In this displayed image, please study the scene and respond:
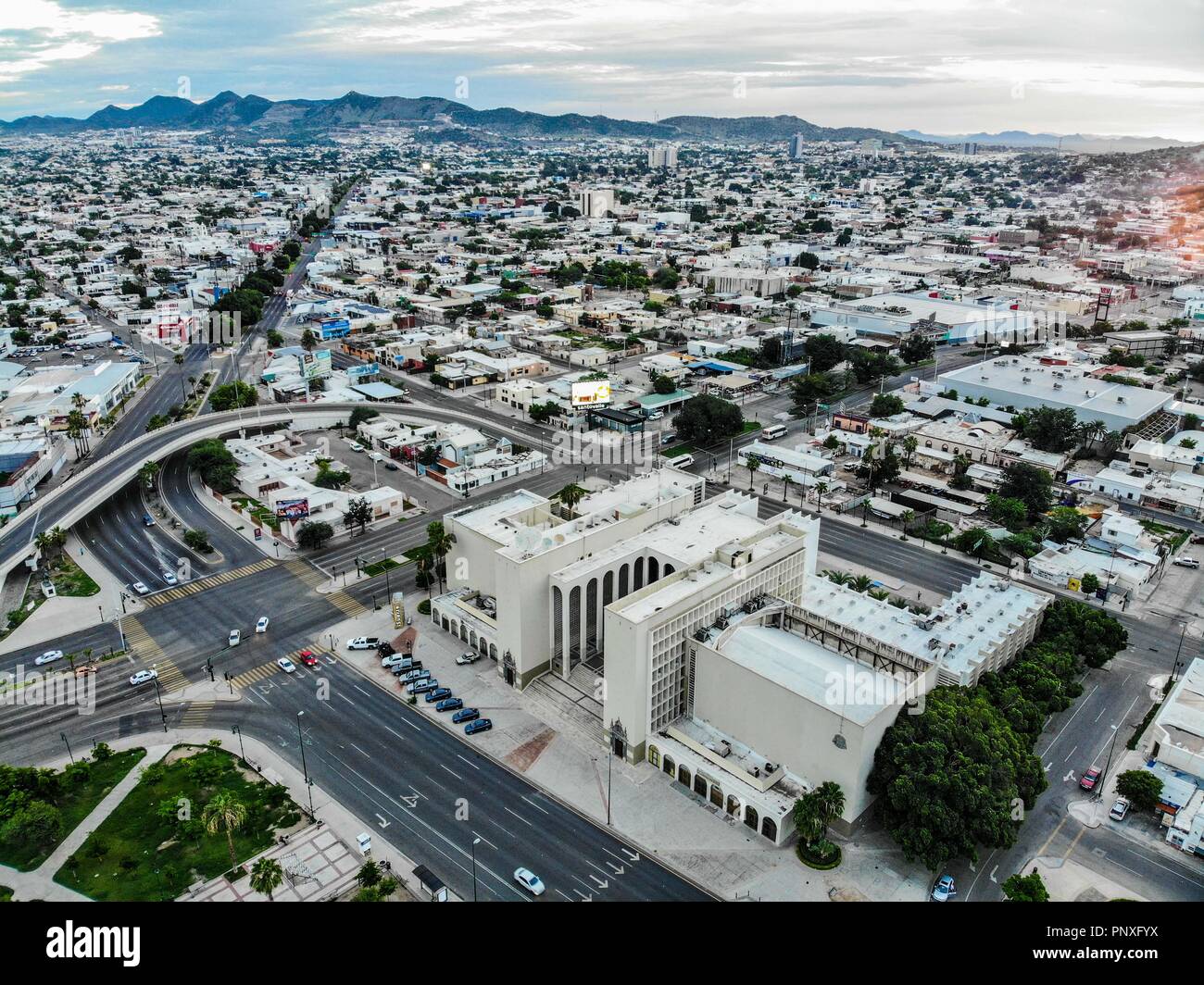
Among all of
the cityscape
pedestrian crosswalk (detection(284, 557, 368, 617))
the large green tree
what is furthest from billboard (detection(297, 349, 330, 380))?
the large green tree

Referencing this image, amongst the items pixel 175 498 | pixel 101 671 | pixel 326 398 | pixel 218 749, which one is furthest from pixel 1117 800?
pixel 326 398

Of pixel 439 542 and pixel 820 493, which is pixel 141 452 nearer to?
pixel 439 542

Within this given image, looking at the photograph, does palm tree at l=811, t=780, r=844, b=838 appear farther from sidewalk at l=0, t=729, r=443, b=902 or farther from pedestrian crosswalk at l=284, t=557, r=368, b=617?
pedestrian crosswalk at l=284, t=557, r=368, b=617

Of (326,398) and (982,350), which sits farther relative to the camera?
(982,350)

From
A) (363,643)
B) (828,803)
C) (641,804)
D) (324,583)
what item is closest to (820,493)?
(641,804)

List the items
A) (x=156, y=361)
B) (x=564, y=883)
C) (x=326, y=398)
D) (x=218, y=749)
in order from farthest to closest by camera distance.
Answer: (x=156, y=361)
(x=326, y=398)
(x=218, y=749)
(x=564, y=883)

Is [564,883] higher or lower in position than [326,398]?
lower

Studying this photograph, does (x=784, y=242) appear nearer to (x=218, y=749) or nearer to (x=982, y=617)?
(x=982, y=617)
